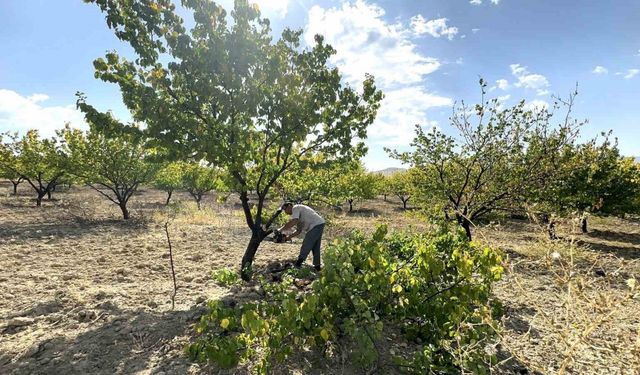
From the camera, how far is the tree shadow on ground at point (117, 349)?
4027mm

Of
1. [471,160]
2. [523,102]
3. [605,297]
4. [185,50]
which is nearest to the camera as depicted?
[605,297]

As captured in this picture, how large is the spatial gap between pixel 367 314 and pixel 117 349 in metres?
3.29

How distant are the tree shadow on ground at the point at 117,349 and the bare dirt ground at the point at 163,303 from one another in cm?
1

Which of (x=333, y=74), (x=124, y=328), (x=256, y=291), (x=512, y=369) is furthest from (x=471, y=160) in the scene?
(x=124, y=328)

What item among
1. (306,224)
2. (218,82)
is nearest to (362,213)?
(306,224)

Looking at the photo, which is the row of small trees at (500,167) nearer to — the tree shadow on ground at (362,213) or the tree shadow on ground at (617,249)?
the tree shadow on ground at (617,249)

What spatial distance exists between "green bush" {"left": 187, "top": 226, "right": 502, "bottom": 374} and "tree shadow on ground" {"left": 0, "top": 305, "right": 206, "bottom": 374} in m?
0.40

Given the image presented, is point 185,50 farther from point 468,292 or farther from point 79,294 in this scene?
point 468,292

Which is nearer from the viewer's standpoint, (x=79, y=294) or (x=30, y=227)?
(x=79, y=294)

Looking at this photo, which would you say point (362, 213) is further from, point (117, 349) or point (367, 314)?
point (367, 314)

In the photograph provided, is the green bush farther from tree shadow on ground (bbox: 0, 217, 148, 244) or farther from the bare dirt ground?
tree shadow on ground (bbox: 0, 217, 148, 244)

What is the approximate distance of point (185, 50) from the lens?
5.88m

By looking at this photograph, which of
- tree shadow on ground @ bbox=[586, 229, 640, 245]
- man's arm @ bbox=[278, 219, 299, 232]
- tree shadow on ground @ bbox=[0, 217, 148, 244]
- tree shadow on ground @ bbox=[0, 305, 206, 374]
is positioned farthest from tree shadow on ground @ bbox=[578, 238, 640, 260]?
tree shadow on ground @ bbox=[0, 217, 148, 244]

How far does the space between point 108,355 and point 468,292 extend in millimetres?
4460
